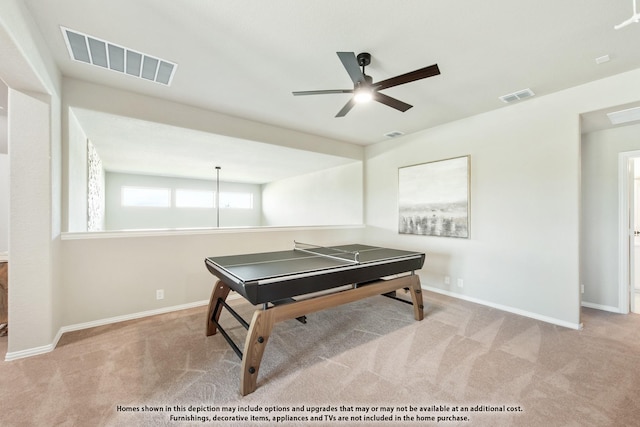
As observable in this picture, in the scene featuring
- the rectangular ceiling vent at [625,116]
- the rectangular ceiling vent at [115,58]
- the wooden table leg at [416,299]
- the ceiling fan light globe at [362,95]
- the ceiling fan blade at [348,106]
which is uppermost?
the rectangular ceiling vent at [115,58]

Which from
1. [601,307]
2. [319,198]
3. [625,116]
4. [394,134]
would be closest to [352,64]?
[394,134]

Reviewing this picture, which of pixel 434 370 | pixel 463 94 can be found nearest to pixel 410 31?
pixel 463 94

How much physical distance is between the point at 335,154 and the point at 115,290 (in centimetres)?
390

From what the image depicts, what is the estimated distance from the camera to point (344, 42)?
2.16m

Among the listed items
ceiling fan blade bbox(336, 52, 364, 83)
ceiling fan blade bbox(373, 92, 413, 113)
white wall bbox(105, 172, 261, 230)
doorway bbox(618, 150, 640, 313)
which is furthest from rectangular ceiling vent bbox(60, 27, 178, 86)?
white wall bbox(105, 172, 261, 230)

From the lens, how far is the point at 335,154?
5.04 meters

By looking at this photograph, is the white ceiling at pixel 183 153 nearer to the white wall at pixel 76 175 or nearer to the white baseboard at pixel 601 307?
the white wall at pixel 76 175

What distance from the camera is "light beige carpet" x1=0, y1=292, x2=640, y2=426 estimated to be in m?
1.68

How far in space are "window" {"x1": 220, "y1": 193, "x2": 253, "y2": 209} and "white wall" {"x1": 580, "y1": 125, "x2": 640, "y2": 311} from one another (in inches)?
335

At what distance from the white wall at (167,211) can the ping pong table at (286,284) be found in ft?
20.5

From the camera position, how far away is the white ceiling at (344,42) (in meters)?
1.83

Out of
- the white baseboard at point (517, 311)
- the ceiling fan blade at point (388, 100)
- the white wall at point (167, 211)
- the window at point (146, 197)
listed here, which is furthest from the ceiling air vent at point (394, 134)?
the window at point (146, 197)

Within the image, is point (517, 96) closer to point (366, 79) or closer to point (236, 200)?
point (366, 79)

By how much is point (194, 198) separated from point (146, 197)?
4.21 feet
